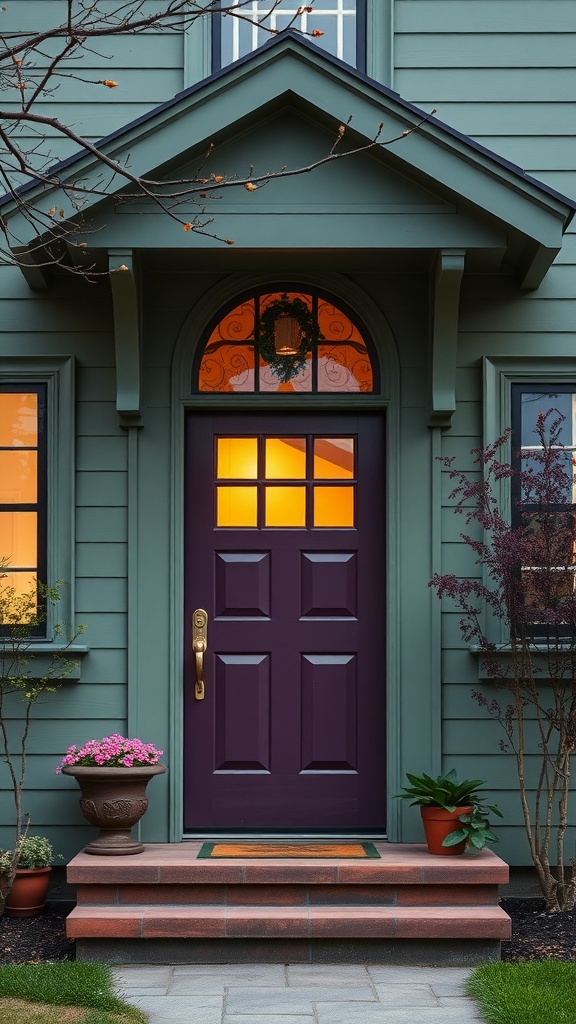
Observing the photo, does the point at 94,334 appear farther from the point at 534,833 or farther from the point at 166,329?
the point at 534,833

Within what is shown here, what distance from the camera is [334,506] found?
569cm

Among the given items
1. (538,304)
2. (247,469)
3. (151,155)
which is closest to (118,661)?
(247,469)

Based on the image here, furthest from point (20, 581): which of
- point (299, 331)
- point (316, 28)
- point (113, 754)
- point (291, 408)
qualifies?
point (316, 28)

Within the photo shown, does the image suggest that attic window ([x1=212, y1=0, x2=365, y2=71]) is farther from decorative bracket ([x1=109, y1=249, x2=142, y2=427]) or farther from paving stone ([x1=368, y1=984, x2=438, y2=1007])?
paving stone ([x1=368, y1=984, x2=438, y2=1007])

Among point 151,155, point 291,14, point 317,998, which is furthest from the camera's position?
point 291,14

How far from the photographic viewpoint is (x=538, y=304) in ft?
18.6

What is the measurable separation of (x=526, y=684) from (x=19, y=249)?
3.07 m

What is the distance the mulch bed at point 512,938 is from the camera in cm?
466

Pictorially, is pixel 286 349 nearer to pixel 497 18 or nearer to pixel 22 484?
pixel 22 484

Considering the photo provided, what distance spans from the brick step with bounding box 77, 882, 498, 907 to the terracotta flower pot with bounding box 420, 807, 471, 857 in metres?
0.22

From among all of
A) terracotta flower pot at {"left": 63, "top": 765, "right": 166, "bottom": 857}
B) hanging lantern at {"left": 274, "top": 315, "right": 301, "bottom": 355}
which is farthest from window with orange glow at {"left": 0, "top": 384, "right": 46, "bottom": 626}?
hanging lantern at {"left": 274, "top": 315, "right": 301, "bottom": 355}

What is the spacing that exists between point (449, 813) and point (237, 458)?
199cm

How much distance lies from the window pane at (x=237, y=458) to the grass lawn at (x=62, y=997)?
238 centimetres

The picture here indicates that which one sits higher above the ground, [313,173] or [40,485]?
[313,173]
